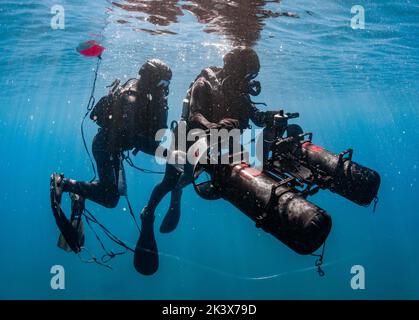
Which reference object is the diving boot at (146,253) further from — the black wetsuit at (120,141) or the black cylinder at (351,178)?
the black cylinder at (351,178)

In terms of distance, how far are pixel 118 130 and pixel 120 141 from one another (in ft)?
0.90

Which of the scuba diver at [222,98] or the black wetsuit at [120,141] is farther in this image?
A: the black wetsuit at [120,141]

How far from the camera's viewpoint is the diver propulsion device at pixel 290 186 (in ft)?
9.06

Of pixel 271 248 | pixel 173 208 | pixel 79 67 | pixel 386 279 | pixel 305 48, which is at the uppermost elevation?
pixel 305 48

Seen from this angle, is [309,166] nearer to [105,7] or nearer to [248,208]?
[248,208]

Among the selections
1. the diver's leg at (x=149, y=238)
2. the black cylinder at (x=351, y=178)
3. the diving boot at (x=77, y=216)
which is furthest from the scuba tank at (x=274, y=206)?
the diving boot at (x=77, y=216)

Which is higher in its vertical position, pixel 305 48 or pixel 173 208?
pixel 305 48

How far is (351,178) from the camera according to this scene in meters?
4.24

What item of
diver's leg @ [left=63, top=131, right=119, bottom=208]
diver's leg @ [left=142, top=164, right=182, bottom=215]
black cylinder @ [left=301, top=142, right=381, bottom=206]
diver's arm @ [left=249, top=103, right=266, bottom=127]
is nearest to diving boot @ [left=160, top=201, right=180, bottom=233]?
diver's leg @ [left=142, top=164, right=182, bottom=215]

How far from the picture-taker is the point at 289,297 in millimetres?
17797

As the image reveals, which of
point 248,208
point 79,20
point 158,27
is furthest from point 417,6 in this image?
point 79,20

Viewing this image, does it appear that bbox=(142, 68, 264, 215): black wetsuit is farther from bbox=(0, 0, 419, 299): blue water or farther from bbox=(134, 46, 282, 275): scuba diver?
bbox=(0, 0, 419, 299): blue water

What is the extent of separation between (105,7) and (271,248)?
20125 mm

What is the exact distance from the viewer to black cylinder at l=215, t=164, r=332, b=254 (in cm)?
271
